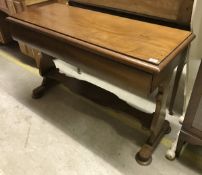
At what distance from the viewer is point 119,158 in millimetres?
1396

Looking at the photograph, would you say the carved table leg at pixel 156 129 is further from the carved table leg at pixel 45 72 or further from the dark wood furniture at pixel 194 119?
the carved table leg at pixel 45 72

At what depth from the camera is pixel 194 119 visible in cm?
114

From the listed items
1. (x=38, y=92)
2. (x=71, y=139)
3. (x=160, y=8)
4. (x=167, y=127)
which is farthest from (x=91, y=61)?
(x=38, y=92)

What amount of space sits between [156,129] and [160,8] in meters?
0.75

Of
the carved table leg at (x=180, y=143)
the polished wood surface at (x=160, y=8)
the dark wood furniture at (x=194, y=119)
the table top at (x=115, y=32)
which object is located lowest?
the carved table leg at (x=180, y=143)

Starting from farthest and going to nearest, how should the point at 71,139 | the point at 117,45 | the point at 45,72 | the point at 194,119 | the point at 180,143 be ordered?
the point at 45,72, the point at 71,139, the point at 180,143, the point at 194,119, the point at 117,45

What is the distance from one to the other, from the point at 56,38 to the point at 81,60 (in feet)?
0.63

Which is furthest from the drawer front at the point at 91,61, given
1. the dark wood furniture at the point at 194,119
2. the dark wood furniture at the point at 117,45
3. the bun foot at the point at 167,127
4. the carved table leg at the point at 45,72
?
the bun foot at the point at 167,127

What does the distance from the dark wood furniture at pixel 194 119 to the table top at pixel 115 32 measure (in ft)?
0.78

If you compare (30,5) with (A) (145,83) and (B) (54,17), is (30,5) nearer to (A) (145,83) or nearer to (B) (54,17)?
(B) (54,17)

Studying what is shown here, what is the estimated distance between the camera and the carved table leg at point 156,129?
1230mm

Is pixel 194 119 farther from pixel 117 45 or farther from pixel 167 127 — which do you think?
pixel 117 45

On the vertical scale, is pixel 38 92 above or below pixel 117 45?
below

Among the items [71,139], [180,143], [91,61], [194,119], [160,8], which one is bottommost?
[71,139]
